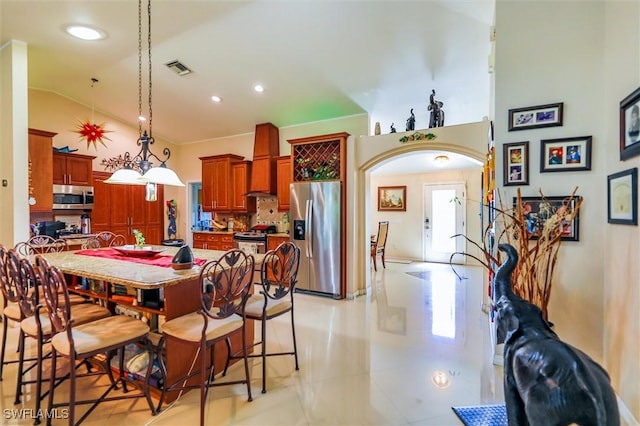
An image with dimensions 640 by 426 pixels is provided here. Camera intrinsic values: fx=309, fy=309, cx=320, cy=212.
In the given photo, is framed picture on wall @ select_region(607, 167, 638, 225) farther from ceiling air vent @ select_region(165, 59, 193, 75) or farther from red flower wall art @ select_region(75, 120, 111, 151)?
red flower wall art @ select_region(75, 120, 111, 151)

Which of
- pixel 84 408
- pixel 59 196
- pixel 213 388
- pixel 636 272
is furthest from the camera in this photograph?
pixel 59 196

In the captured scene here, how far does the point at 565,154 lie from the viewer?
236cm

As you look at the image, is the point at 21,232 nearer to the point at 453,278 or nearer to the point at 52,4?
the point at 52,4

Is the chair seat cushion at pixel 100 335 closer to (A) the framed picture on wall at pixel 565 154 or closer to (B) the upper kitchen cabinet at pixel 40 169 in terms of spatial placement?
(A) the framed picture on wall at pixel 565 154

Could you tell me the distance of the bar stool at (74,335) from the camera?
1.75 meters

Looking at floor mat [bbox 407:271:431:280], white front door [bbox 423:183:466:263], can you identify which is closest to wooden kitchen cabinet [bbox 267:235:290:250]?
floor mat [bbox 407:271:431:280]

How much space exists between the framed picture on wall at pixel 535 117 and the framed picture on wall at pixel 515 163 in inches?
5.8

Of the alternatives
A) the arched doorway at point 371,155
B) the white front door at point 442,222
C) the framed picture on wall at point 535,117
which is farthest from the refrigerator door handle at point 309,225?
the white front door at point 442,222

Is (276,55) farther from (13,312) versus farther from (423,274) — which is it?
(423,274)

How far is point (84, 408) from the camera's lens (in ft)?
6.90

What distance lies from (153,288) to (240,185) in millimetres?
4403

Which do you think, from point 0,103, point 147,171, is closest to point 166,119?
point 0,103

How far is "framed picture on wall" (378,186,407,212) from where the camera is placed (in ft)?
26.3

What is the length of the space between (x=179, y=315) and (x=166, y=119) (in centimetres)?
524
